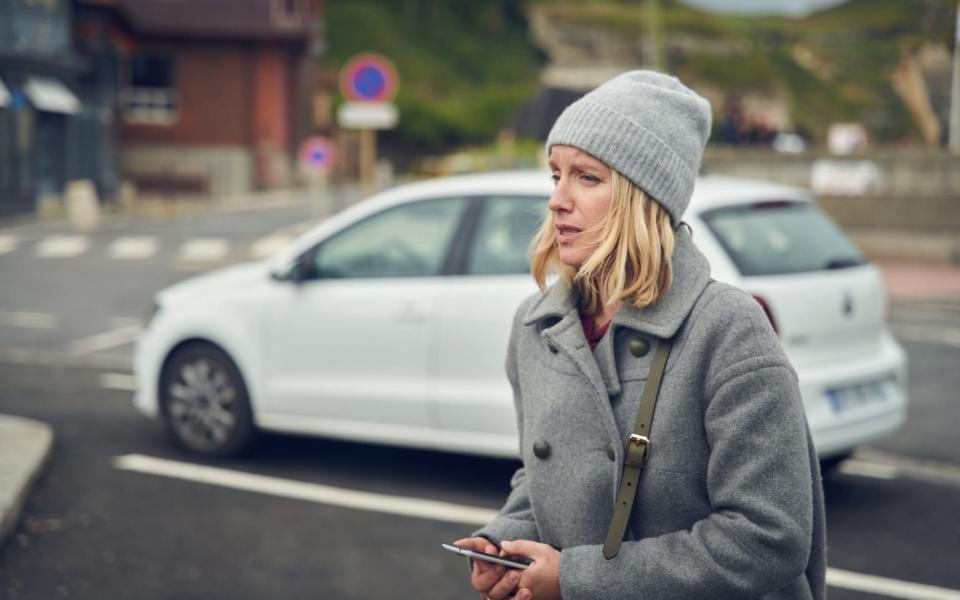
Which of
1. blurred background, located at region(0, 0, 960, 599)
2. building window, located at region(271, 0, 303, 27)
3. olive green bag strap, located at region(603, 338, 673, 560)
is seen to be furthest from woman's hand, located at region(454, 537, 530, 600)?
building window, located at region(271, 0, 303, 27)

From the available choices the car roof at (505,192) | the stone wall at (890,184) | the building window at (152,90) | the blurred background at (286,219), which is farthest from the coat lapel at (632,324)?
the building window at (152,90)

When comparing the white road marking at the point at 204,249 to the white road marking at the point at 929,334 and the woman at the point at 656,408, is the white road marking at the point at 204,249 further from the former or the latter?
the woman at the point at 656,408

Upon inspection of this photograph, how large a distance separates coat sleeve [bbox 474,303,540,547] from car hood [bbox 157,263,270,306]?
469 centimetres

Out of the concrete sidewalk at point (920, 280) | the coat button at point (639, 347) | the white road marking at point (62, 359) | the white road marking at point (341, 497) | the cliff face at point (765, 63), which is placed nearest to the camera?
the coat button at point (639, 347)

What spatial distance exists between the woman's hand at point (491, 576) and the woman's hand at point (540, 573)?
0.9 inches

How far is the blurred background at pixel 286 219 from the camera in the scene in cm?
555

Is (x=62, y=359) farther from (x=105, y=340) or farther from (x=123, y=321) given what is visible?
(x=123, y=321)

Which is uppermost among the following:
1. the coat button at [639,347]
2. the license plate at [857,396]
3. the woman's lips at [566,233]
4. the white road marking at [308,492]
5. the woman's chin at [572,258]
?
the woman's lips at [566,233]

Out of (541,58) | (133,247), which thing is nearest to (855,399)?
(133,247)

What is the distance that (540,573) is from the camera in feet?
6.88

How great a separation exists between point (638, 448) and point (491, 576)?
0.35 m

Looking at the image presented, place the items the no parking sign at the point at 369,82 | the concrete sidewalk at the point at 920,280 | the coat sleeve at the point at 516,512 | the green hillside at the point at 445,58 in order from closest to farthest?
the coat sleeve at the point at 516,512
the concrete sidewalk at the point at 920,280
the no parking sign at the point at 369,82
the green hillside at the point at 445,58

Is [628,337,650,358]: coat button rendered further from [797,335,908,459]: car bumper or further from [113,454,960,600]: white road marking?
[797,335,908,459]: car bumper

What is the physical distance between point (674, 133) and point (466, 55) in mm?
77326
